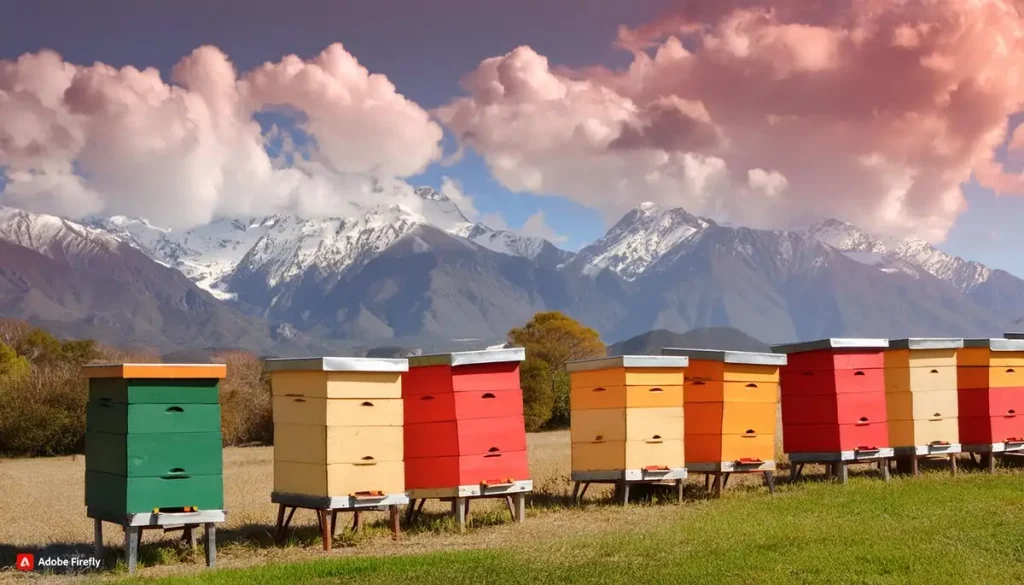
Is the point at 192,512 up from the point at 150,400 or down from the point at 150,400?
down

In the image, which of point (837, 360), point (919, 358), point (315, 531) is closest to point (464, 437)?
point (315, 531)

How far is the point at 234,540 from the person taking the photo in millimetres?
15750

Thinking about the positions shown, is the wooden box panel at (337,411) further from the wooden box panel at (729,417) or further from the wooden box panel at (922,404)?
the wooden box panel at (922,404)

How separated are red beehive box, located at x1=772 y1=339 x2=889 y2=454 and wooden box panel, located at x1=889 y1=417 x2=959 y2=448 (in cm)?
32

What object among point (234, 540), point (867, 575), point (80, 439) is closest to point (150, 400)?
point (234, 540)

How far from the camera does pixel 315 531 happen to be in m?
16.5

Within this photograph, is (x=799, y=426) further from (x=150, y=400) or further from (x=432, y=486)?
(x=150, y=400)

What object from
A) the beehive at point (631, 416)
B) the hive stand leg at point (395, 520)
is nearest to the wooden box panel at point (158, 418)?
the hive stand leg at point (395, 520)

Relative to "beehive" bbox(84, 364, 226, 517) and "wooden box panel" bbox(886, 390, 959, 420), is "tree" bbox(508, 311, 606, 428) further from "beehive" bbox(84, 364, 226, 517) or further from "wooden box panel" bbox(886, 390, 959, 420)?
"beehive" bbox(84, 364, 226, 517)

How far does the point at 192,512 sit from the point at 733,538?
22.0 feet

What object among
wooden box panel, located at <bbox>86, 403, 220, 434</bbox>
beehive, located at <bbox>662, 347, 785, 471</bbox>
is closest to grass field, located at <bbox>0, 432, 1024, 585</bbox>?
beehive, located at <bbox>662, 347, 785, 471</bbox>

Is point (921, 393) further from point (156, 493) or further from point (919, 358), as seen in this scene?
point (156, 493)

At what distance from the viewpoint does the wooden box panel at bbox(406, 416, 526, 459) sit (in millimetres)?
16406

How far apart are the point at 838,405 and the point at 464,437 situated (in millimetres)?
6961
